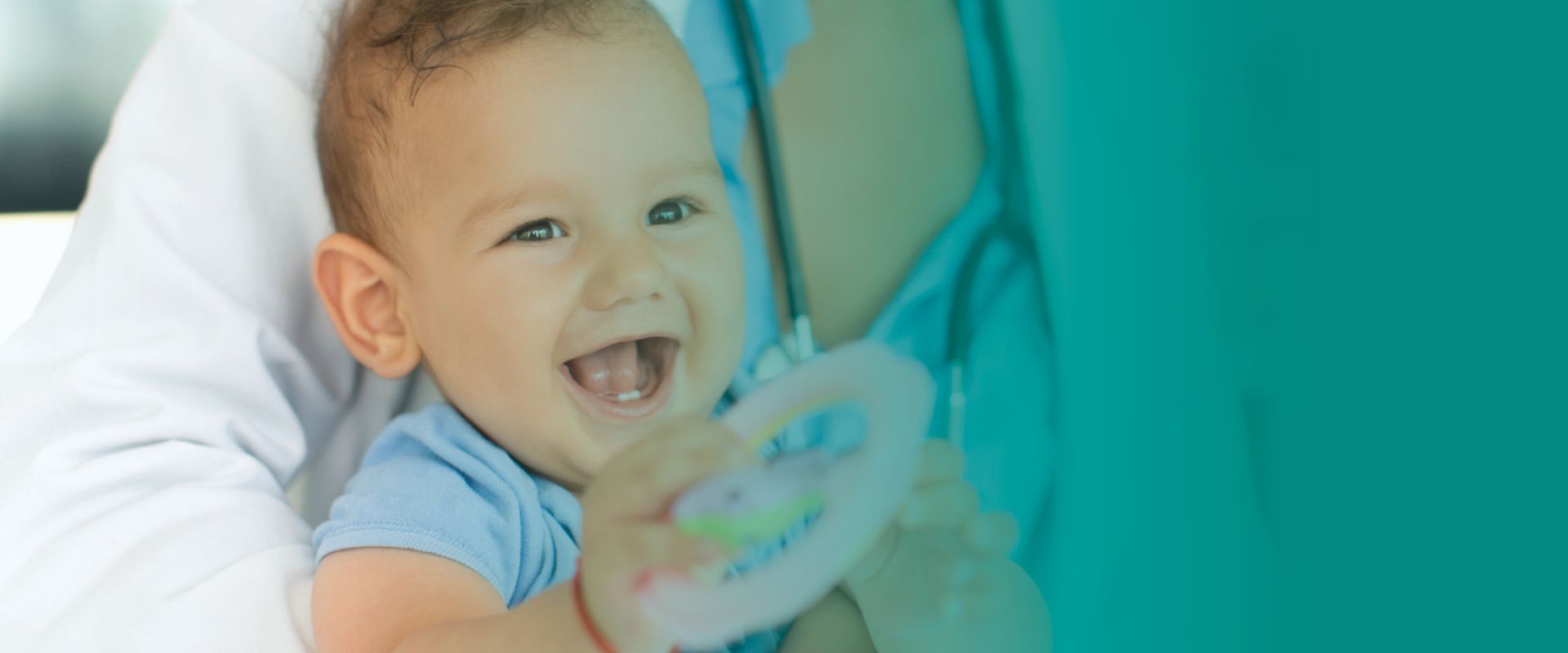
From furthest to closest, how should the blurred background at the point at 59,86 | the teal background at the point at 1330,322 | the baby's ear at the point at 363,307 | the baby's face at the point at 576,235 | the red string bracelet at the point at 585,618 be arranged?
the blurred background at the point at 59,86 → the baby's ear at the point at 363,307 → the baby's face at the point at 576,235 → the red string bracelet at the point at 585,618 → the teal background at the point at 1330,322

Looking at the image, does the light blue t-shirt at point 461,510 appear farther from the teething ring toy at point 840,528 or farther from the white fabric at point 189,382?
the teething ring toy at point 840,528

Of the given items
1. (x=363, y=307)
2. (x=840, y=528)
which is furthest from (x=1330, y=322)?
(x=363, y=307)

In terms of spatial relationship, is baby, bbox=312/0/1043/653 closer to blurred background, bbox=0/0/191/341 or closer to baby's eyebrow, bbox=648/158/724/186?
baby's eyebrow, bbox=648/158/724/186

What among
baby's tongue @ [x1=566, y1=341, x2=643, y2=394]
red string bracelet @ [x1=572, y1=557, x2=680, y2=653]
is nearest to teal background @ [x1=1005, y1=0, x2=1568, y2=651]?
red string bracelet @ [x1=572, y1=557, x2=680, y2=653]

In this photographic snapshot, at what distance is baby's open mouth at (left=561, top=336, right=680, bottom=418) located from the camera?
501 mm

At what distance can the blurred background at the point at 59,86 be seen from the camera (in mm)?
1132

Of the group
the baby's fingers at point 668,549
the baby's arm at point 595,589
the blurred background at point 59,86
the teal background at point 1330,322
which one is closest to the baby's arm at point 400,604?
the baby's arm at point 595,589

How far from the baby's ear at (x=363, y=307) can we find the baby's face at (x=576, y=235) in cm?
6

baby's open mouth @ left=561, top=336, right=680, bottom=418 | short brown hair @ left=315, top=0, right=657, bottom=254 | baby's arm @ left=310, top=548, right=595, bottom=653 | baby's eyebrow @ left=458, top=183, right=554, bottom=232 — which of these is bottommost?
baby's arm @ left=310, top=548, right=595, bottom=653

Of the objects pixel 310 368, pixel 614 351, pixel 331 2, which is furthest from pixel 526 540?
pixel 331 2

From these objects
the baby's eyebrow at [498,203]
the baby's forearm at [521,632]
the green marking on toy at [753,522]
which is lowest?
the baby's forearm at [521,632]

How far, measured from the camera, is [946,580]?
43 cm

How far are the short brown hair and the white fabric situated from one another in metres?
0.06

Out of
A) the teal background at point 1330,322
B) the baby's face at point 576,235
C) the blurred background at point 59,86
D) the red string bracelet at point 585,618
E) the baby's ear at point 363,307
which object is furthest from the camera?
the blurred background at point 59,86
